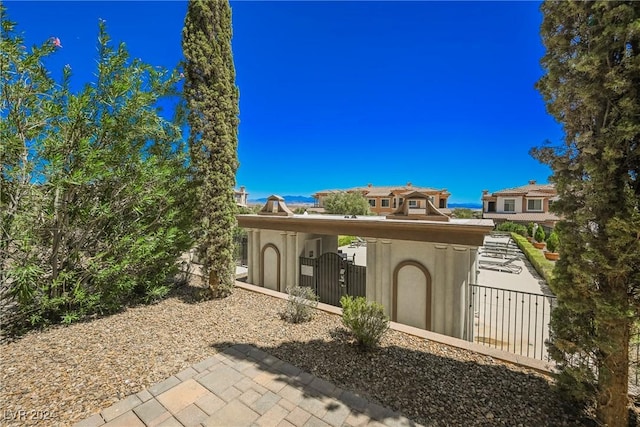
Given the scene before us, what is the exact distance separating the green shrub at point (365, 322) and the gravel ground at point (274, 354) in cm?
22

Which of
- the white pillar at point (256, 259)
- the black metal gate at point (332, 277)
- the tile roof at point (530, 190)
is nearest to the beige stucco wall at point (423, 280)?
the black metal gate at point (332, 277)

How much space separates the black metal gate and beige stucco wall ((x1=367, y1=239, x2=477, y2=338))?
58cm

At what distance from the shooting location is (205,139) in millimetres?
6926

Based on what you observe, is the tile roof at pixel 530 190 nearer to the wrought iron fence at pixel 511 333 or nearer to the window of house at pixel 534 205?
the window of house at pixel 534 205

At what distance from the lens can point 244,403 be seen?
3.29 meters

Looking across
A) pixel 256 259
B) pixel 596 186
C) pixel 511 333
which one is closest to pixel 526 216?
pixel 511 333

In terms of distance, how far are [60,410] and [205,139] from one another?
581cm

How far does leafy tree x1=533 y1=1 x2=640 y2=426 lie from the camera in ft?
8.45

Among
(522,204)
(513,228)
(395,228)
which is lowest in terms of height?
(513,228)

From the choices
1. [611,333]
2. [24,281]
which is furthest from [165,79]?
[611,333]

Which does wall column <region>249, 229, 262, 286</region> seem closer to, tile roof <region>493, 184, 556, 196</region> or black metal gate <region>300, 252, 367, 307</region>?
black metal gate <region>300, 252, 367, 307</region>

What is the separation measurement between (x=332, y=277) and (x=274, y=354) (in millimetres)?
3977

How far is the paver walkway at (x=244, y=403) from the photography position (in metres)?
3.00

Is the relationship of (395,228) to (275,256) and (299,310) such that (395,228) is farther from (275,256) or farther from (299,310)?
(275,256)
